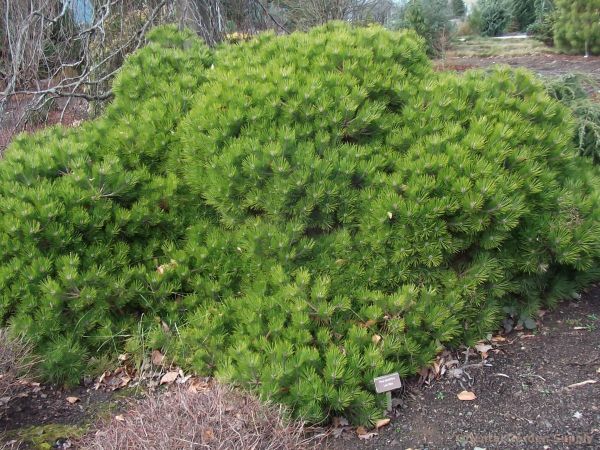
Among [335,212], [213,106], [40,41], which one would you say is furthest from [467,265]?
[40,41]

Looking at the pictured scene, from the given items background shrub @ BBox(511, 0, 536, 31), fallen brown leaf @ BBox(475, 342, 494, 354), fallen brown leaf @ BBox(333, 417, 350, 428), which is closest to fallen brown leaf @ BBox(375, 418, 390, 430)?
fallen brown leaf @ BBox(333, 417, 350, 428)

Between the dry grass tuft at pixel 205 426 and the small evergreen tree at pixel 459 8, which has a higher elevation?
the small evergreen tree at pixel 459 8

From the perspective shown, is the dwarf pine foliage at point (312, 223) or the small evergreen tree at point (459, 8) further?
the small evergreen tree at point (459, 8)

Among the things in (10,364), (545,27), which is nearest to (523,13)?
(545,27)

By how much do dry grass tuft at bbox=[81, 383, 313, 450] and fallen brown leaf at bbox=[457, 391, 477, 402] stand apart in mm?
801

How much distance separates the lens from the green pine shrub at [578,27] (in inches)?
559

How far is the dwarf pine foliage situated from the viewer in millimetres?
3119

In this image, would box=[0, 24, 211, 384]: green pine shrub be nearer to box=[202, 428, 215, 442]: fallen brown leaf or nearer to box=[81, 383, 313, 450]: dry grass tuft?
box=[81, 383, 313, 450]: dry grass tuft

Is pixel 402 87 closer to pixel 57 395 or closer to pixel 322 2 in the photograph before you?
pixel 57 395

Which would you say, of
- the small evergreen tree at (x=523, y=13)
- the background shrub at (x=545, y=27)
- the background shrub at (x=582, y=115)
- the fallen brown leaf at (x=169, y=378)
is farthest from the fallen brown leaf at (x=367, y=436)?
the small evergreen tree at (x=523, y=13)

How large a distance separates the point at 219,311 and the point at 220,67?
1674 millimetres

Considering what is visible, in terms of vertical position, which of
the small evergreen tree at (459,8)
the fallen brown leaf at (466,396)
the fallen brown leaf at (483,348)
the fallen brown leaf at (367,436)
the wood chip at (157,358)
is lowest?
the fallen brown leaf at (367,436)

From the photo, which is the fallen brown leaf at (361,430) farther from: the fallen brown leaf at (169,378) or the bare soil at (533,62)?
the bare soil at (533,62)

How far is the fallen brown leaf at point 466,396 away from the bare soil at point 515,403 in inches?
0.8
